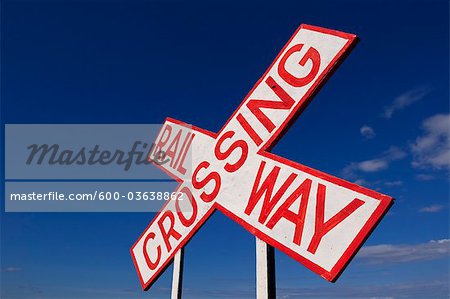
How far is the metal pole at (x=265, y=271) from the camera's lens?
3678 millimetres

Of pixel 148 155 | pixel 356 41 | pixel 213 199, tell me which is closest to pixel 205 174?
pixel 213 199

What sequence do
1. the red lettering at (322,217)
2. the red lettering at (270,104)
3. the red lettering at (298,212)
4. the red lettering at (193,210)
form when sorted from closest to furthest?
the red lettering at (322,217)
the red lettering at (298,212)
the red lettering at (270,104)
the red lettering at (193,210)

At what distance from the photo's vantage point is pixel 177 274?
5.04 meters

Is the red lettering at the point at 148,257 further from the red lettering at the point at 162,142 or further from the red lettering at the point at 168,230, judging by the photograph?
the red lettering at the point at 162,142

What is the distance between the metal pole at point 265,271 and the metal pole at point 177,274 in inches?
58.6

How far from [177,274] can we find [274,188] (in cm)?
209

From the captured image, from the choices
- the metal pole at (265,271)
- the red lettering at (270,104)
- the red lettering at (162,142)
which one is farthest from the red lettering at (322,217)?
the red lettering at (162,142)

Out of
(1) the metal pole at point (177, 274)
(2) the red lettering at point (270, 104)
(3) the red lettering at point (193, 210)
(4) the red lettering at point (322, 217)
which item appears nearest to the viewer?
(4) the red lettering at point (322, 217)

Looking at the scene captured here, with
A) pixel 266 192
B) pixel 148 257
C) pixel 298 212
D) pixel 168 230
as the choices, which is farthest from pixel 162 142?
pixel 298 212

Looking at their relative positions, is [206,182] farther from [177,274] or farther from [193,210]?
[177,274]

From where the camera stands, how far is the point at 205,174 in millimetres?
4879

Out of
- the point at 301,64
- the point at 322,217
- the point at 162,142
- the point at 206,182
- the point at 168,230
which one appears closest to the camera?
the point at 322,217

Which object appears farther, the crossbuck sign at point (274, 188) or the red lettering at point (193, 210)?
the red lettering at point (193, 210)

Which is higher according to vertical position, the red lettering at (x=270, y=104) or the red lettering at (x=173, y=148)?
the red lettering at (x=270, y=104)
